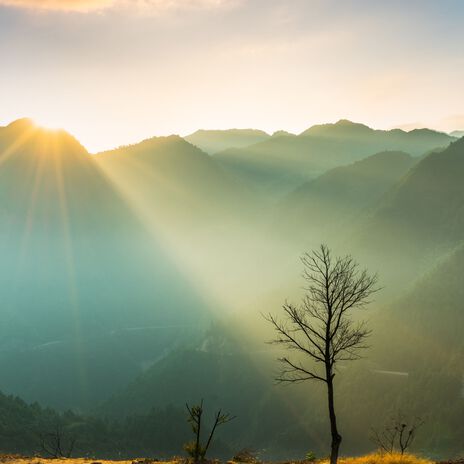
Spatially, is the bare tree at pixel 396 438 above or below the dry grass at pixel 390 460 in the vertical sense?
below

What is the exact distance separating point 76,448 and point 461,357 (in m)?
115

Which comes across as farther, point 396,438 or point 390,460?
point 396,438

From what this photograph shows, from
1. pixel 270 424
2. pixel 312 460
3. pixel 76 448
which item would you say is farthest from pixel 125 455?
pixel 312 460

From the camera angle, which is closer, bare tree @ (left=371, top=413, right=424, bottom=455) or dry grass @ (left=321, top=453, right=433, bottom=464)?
dry grass @ (left=321, top=453, right=433, bottom=464)

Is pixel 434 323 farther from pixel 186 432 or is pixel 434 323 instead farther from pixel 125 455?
pixel 125 455

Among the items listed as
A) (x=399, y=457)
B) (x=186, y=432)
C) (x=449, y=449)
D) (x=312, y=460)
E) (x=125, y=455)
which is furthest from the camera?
(x=186, y=432)

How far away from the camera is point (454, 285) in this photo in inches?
7407

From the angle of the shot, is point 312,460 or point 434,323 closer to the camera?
point 312,460

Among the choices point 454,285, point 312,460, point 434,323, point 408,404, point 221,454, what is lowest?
point 221,454

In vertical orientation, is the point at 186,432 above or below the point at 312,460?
below

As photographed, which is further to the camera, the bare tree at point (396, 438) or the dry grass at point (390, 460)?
the bare tree at point (396, 438)

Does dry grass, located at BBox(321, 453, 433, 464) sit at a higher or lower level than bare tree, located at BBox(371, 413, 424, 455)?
higher

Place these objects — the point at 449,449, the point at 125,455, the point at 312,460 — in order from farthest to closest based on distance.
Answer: the point at 125,455
the point at 449,449
the point at 312,460

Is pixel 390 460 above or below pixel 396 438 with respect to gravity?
above
